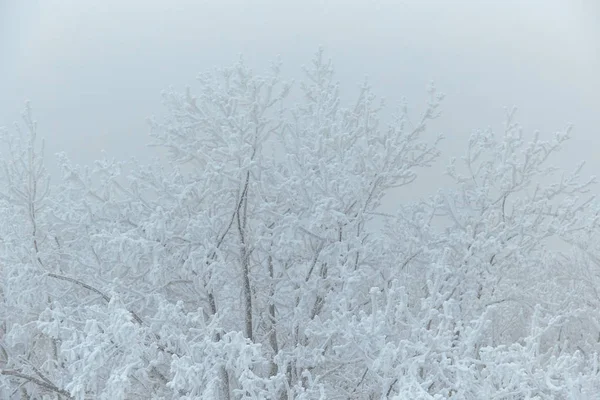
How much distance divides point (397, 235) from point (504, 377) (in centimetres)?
366

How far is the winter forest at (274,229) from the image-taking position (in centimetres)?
585

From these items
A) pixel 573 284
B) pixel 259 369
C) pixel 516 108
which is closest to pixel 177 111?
pixel 259 369

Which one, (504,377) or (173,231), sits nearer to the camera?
(504,377)

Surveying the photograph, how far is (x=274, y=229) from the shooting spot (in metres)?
6.44

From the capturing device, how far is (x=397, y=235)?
777 cm

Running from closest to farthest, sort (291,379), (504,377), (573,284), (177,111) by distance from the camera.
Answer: (504,377) → (291,379) → (177,111) → (573,284)

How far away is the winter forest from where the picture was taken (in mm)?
5852

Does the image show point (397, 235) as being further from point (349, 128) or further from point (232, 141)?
point (232, 141)

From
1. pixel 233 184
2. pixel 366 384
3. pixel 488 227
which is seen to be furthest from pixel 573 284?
Result: pixel 233 184

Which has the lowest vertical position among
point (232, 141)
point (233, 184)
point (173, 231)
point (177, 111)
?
point (173, 231)

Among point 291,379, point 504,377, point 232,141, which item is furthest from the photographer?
point 291,379

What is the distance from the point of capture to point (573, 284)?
961cm

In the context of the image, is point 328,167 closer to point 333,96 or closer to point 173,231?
point 333,96

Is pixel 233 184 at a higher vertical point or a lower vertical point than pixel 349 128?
lower
